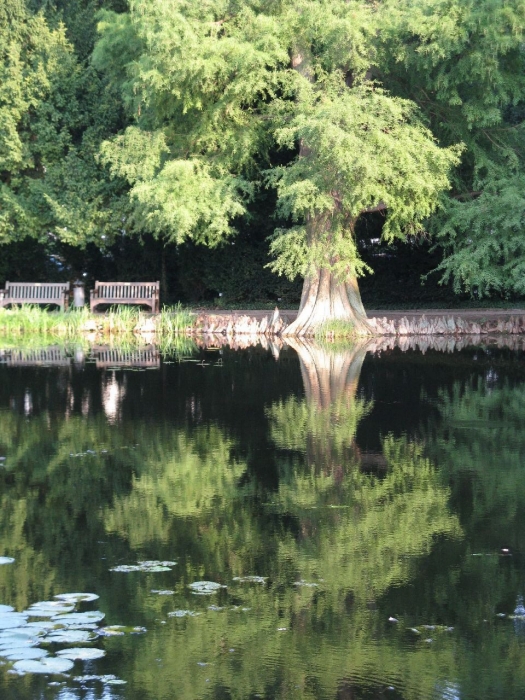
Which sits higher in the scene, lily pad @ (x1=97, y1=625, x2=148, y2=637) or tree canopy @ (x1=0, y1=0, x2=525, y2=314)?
tree canopy @ (x1=0, y1=0, x2=525, y2=314)

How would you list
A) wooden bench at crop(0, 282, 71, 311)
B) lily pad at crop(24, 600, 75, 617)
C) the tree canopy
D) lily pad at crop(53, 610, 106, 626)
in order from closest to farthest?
1. lily pad at crop(53, 610, 106, 626)
2. lily pad at crop(24, 600, 75, 617)
3. the tree canopy
4. wooden bench at crop(0, 282, 71, 311)

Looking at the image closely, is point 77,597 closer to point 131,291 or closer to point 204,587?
point 204,587

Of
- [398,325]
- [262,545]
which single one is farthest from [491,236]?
[262,545]

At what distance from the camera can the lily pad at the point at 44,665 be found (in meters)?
4.85

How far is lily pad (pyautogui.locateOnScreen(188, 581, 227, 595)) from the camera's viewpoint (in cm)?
593

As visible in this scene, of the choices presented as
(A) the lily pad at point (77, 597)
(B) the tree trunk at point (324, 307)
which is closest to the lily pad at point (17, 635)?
(A) the lily pad at point (77, 597)

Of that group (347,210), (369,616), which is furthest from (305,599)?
(347,210)

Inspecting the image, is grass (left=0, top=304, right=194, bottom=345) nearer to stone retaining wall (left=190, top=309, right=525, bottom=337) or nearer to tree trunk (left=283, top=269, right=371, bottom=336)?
stone retaining wall (left=190, top=309, right=525, bottom=337)

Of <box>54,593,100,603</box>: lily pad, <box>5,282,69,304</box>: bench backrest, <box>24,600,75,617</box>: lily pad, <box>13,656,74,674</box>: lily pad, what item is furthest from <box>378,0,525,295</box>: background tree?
<box>13,656,74,674</box>: lily pad

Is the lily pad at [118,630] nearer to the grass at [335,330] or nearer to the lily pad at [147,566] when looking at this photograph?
the lily pad at [147,566]

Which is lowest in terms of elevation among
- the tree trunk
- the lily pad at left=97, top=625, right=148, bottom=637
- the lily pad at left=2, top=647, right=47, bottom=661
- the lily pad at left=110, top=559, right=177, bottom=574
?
the lily pad at left=2, top=647, right=47, bottom=661

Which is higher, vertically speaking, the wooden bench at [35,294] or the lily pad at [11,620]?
→ the wooden bench at [35,294]

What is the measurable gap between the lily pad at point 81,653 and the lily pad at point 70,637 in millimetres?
93

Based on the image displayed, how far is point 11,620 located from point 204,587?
1.06 m
